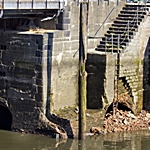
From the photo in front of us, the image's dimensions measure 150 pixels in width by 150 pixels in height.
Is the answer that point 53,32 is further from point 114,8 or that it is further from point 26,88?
point 114,8

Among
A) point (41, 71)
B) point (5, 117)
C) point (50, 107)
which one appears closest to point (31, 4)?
point (41, 71)

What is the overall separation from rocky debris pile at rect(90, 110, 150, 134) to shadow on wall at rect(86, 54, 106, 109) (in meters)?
0.99

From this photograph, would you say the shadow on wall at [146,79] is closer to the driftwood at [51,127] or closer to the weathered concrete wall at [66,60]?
the weathered concrete wall at [66,60]

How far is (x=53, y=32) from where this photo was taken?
3109 cm

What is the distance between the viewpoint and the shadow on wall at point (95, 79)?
106ft

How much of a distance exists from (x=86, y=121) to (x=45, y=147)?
2.43 metres

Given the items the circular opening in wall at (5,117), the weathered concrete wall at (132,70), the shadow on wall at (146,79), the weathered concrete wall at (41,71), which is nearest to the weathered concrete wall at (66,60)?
the weathered concrete wall at (41,71)

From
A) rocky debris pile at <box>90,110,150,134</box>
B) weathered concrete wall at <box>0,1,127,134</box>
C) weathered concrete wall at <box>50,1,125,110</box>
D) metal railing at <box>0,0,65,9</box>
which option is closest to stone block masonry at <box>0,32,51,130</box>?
weathered concrete wall at <box>0,1,127,134</box>

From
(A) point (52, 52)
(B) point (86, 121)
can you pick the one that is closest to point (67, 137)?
(B) point (86, 121)

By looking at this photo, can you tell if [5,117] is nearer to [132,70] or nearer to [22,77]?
[22,77]

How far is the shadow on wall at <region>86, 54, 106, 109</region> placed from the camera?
32250 millimetres

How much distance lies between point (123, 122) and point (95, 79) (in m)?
2.49

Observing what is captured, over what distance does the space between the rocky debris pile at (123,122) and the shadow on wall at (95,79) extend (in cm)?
99

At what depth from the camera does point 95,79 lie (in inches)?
1278
